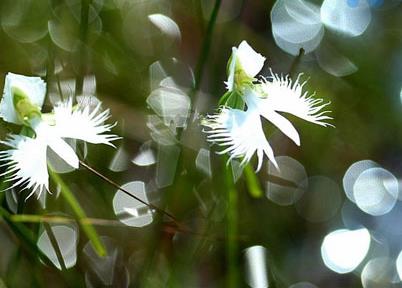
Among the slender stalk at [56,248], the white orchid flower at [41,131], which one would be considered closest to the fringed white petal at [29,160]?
the white orchid flower at [41,131]

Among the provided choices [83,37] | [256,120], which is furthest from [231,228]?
[83,37]

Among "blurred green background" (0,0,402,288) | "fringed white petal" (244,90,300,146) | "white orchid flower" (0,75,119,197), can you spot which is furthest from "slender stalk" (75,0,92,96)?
"fringed white petal" (244,90,300,146)

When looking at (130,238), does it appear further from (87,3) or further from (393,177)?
(393,177)

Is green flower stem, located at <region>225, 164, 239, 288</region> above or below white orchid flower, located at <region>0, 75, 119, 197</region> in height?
below

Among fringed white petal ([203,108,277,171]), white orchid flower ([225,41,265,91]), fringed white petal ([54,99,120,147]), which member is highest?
white orchid flower ([225,41,265,91])

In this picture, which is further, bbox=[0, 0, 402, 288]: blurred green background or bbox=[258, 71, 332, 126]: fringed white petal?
bbox=[0, 0, 402, 288]: blurred green background

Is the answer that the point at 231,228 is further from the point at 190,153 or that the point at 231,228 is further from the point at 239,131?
the point at 190,153

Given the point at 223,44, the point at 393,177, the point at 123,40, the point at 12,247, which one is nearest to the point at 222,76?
the point at 223,44

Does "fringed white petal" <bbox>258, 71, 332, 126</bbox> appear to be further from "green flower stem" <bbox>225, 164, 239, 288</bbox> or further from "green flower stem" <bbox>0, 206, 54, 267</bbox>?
"green flower stem" <bbox>0, 206, 54, 267</bbox>
